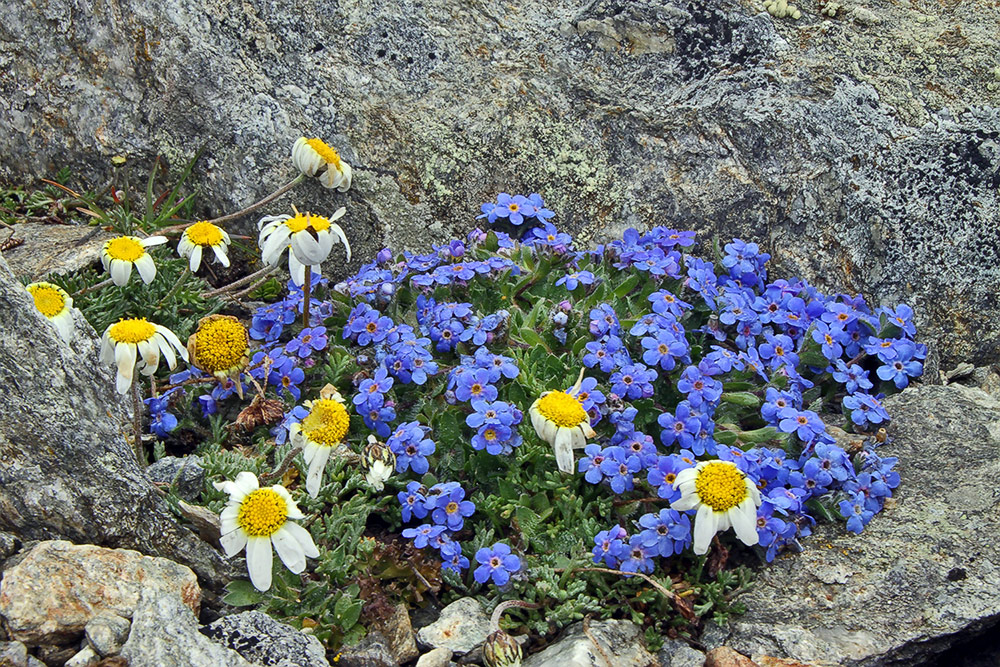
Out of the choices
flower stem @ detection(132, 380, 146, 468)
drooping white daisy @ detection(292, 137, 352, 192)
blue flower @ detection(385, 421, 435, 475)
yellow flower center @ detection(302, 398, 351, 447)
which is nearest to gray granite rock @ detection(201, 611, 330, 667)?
yellow flower center @ detection(302, 398, 351, 447)

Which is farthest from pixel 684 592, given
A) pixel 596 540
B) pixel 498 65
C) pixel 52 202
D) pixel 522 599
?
pixel 52 202

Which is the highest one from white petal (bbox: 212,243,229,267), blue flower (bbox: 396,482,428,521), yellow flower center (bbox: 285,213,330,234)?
yellow flower center (bbox: 285,213,330,234)

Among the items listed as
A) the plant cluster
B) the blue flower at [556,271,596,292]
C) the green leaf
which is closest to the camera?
the green leaf

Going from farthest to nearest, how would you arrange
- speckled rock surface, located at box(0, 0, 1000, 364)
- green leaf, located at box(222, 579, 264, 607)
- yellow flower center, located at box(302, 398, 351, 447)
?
speckled rock surface, located at box(0, 0, 1000, 364), green leaf, located at box(222, 579, 264, 607), yellow flower center, located at box(302, 398, 351, 447)

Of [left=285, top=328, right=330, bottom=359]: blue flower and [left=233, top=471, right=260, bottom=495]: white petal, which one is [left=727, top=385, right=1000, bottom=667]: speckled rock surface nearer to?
[left=233, top=471, right=260, bottom=495]: white petal

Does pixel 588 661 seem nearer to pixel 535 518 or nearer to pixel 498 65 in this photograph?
pixel 535 518
